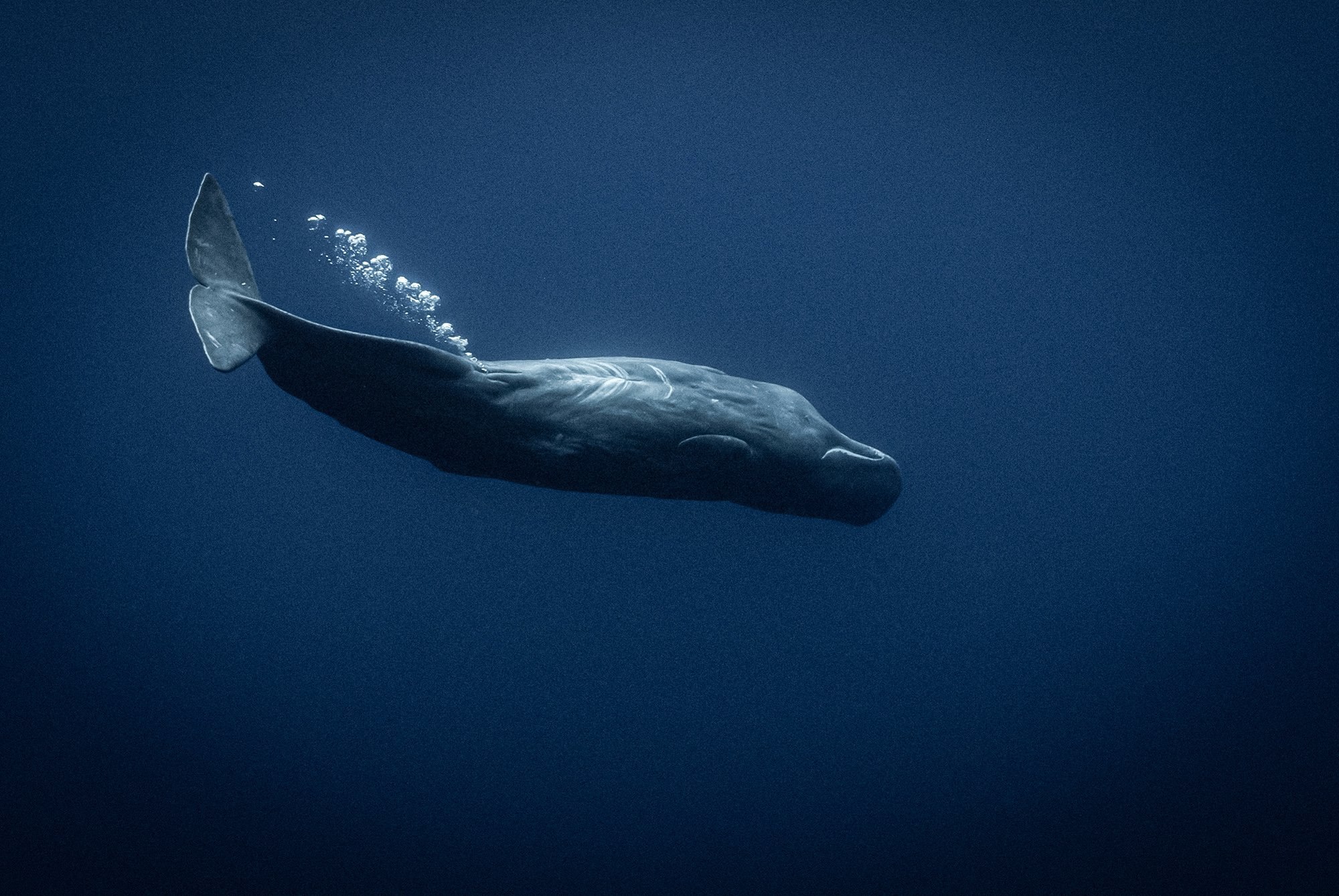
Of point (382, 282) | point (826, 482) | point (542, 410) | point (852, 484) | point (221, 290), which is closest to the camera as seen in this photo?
point (221, 290)

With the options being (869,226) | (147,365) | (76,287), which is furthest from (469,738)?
(869,226)

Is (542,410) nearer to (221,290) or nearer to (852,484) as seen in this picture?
(221,290)

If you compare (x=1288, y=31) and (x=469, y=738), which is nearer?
(x=1288, y=31)

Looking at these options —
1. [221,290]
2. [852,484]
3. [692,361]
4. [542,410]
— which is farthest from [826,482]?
[692,361]

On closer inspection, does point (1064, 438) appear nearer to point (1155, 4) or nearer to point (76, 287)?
point (1155, 4)

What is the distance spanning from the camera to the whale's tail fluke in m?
3.51

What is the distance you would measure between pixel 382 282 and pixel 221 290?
13483 mm

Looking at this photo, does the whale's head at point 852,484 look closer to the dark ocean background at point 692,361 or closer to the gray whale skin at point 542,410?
the gray whale skin at point 542,410

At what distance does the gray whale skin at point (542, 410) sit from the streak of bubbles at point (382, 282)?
11.2 m

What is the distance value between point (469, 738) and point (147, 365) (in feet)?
52.9

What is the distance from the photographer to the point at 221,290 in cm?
387

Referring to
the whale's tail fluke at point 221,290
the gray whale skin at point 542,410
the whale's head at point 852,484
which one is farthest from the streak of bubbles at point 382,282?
the whale's head at point 852,484

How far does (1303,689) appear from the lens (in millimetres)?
21781

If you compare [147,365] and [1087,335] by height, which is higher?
[1087,335]
